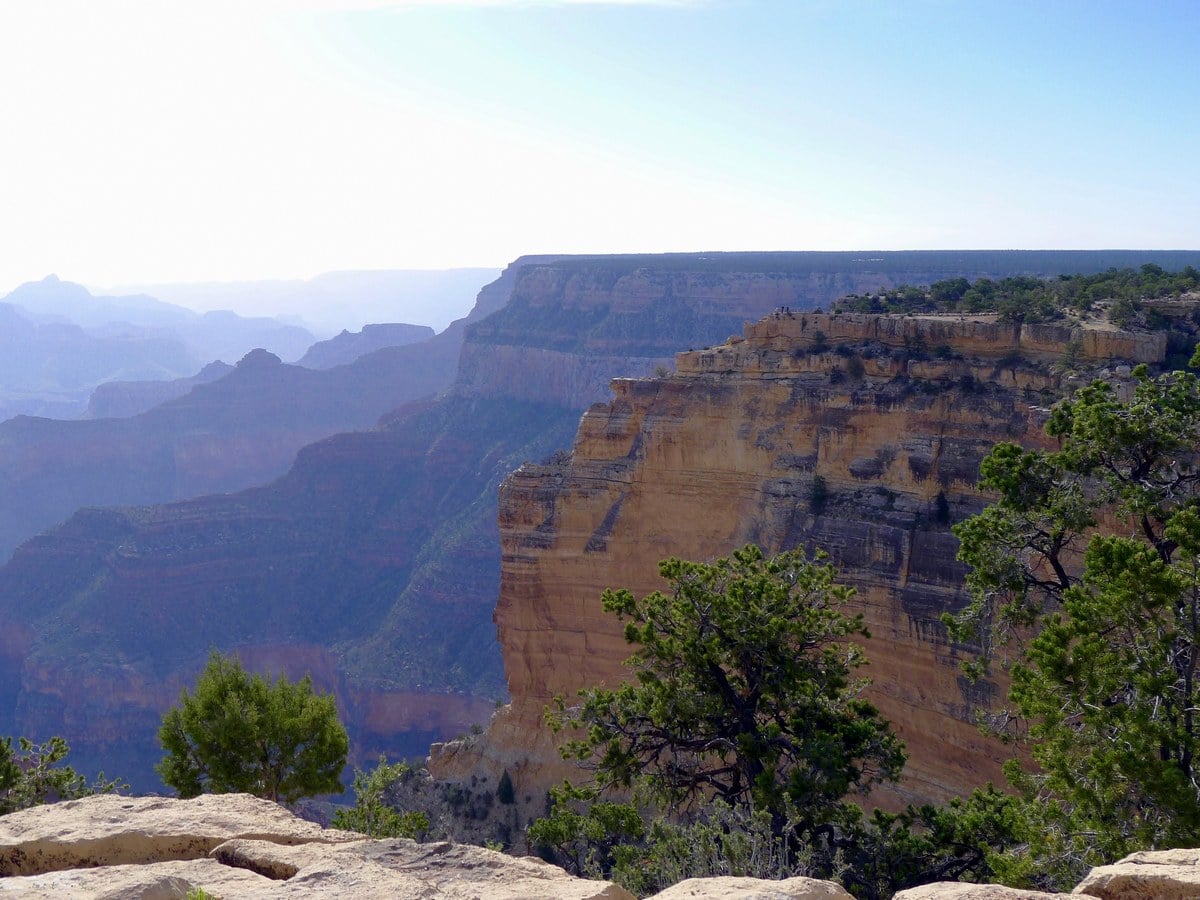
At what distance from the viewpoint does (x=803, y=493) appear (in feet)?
79.3

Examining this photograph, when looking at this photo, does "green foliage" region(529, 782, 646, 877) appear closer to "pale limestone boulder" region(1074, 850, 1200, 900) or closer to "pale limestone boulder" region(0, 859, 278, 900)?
"pale limestone boulder" region(0, 859, 278, 900)

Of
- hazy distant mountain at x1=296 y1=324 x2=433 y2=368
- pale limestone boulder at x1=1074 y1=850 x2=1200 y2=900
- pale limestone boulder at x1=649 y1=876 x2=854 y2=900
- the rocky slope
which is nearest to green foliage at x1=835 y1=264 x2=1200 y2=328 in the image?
pale limestone boulder at x1=1074 y1=850 x2=1200 y2=900

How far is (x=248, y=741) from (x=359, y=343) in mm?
159131

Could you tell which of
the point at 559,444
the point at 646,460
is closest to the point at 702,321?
the point at 559,444

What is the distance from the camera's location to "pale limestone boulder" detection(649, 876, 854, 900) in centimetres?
586

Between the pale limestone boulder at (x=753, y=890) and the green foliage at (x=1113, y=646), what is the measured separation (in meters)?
4.93

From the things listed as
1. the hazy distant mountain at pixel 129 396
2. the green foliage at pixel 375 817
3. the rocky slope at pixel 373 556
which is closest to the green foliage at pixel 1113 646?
the green foliage at pixel 375 817

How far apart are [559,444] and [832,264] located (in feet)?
109

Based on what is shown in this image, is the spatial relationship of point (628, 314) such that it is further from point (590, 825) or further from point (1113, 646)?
point (1113, 646)

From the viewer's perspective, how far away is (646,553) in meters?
26.6

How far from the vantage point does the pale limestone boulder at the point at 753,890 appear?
586cm

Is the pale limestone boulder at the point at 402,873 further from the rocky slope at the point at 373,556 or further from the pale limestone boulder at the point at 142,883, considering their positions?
the rocky slope at the point at 373,556

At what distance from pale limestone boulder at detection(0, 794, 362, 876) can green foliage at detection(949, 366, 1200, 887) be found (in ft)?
23.8

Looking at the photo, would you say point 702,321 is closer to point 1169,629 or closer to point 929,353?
point 929,353
